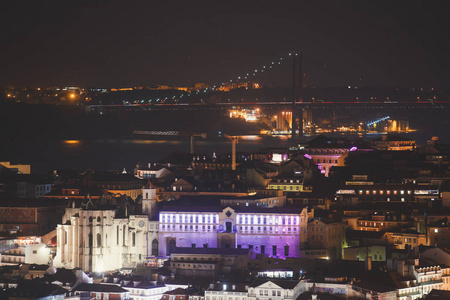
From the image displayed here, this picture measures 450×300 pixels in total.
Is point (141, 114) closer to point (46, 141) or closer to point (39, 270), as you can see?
point (46, 141)

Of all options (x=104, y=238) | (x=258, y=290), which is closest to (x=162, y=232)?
(x=104, y=238)

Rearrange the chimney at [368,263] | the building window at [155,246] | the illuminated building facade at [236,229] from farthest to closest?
the building window at [155,246] → the illuminated building facade at [236,229] → the chimney at [368,263]

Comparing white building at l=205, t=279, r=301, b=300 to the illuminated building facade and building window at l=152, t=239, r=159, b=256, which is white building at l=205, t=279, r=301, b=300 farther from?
building window at l=152, t=239, r=159, b=256

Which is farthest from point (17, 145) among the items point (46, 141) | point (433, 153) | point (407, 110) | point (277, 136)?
point (433, 153)

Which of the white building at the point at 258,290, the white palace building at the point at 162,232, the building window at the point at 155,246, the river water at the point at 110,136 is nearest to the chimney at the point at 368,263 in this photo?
Result: the white building at the point at 258,290

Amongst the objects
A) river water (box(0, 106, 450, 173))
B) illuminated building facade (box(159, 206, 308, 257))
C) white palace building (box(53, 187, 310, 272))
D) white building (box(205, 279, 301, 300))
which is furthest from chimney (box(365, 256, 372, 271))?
river water (box(0, 106, 450, 173))

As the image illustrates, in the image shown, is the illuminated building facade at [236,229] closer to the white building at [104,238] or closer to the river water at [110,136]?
the white building at [104,238]

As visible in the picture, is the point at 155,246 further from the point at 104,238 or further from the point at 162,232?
the point at 104,238
